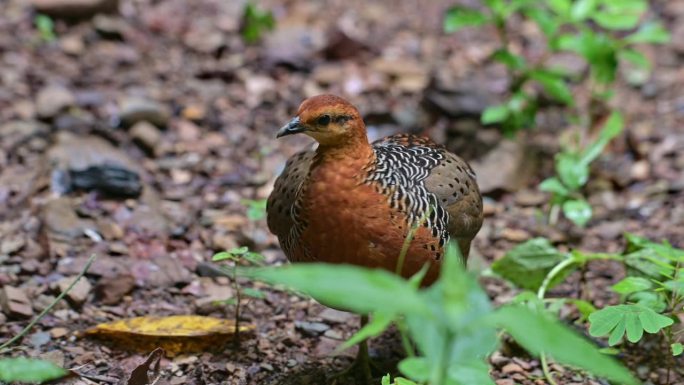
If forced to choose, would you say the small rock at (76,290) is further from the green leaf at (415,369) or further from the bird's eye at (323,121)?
the green leaf at (415,369)

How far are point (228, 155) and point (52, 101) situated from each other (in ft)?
3.90

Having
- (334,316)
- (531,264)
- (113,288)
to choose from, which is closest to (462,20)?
(531,264)

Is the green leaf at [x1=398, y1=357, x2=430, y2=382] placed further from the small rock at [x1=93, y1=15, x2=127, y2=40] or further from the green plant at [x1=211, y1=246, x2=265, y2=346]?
the small rock at [x1=93, y1=15, x2=127, y2=40]

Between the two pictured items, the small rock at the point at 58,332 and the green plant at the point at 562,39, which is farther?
the green plant at the point at 562,39

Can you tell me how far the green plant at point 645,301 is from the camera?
11.0 feet

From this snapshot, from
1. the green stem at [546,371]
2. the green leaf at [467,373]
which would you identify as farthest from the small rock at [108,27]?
the green leaf at [467,373]

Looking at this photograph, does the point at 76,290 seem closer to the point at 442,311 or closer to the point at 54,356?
the point at 54,356

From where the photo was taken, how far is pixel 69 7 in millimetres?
6867

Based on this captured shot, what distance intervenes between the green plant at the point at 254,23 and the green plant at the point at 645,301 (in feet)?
12.2

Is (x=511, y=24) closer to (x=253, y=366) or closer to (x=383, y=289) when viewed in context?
(x=253, y=366)

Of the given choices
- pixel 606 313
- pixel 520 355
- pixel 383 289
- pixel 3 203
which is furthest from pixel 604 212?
pixel 383 289

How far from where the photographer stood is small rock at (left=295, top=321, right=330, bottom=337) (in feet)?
13.9

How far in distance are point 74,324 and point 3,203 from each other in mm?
1256

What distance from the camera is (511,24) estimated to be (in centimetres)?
783
